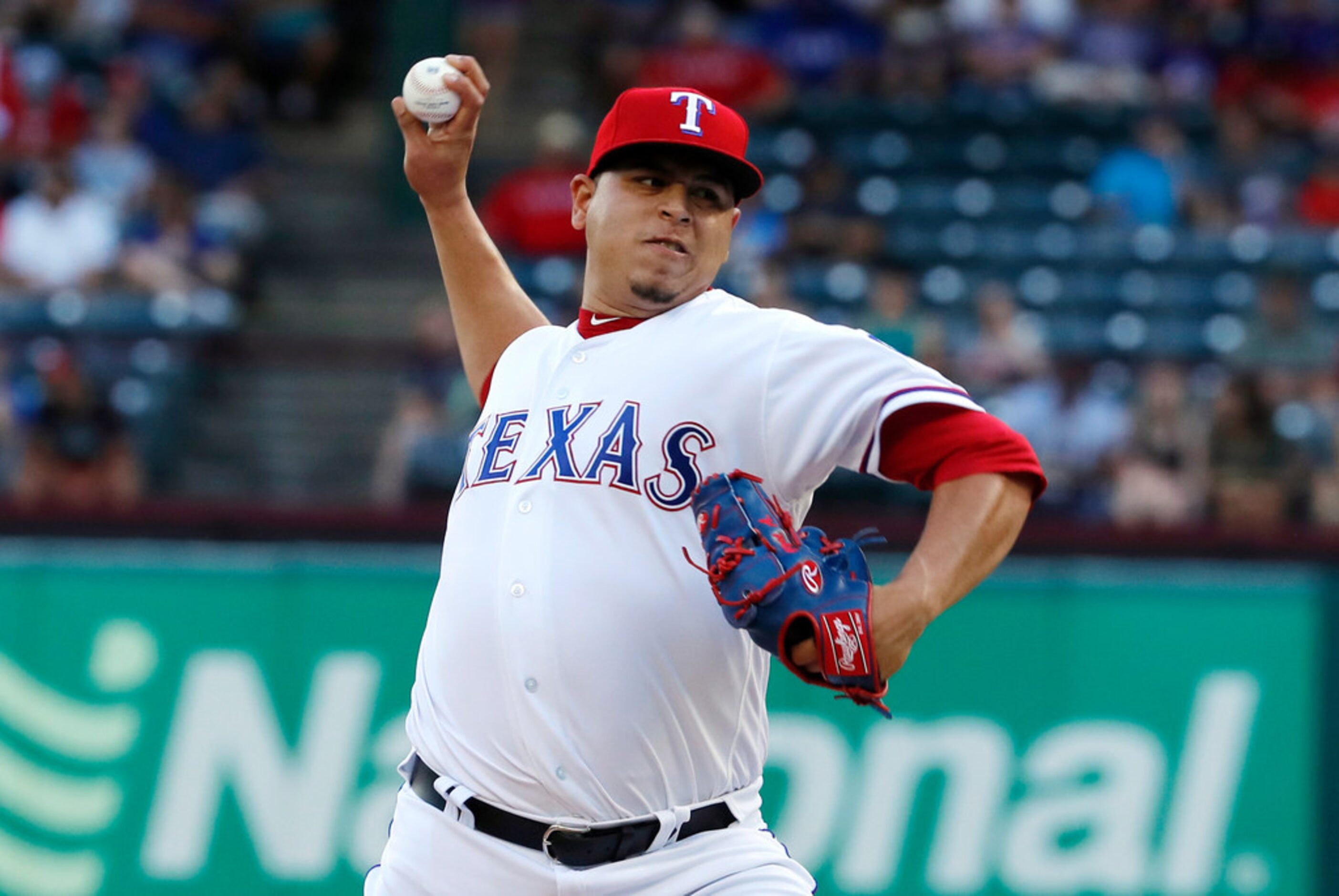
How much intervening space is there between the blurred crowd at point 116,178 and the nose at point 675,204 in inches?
158

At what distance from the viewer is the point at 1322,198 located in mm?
9883

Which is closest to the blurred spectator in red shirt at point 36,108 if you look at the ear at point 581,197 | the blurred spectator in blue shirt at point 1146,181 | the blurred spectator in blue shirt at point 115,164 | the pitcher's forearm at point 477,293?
the blurred spectator in blue shirt at point 115,164

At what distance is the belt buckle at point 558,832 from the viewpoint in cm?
279

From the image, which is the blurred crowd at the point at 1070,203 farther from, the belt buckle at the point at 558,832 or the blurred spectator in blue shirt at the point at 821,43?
the belt buckle at the point at 558,832

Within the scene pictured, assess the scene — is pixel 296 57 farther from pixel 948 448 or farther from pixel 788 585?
pixel 788 585

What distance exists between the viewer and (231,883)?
19.5ft

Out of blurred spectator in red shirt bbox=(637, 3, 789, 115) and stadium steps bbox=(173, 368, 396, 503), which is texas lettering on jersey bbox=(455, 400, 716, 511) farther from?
blurred spectator in red shirt bbox=(637, 3, 789, 115)

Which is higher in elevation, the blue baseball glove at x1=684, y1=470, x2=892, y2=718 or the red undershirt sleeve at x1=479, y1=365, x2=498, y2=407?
the red undershirt sleeve at x1=479, y1=365, x2=498, y2=407

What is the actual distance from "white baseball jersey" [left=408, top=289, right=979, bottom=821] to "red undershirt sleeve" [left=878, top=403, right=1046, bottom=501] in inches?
1.1

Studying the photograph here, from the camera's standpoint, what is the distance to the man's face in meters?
2.96

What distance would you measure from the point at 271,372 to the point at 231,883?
8.70 feet

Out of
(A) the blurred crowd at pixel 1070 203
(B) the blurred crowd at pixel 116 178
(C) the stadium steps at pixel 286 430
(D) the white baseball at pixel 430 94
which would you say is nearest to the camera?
(D) the white baseball at pixel 430 94

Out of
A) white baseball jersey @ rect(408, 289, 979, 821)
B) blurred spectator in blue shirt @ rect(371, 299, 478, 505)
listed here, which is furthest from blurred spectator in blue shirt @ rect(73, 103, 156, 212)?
white baseball jersey @ rect(408, 289, 979, 821)

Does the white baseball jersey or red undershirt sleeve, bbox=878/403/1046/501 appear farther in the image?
the white baseball jersey
